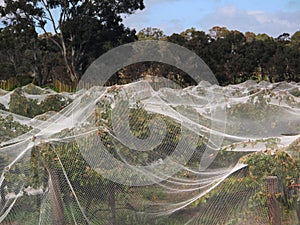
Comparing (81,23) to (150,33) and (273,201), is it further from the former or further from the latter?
(273,201)

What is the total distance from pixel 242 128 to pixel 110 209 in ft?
5.90

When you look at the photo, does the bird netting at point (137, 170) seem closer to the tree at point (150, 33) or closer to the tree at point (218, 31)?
the tree at point (218, 31)

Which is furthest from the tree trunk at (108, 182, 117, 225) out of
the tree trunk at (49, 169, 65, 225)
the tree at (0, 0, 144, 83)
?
the tree at (0, 0, 144, 83)

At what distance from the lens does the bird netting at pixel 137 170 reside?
3.22 meters

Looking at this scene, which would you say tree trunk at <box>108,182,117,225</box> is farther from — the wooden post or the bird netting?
the wooden post

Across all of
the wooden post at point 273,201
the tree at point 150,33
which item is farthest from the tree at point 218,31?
the wooden post at point 273,201

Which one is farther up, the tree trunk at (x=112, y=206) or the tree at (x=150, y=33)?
the tree at (x=150, y=33)

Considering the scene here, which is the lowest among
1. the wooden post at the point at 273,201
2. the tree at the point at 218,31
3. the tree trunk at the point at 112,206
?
the tree trunk at the point at 112,206

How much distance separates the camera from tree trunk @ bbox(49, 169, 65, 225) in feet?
11.6

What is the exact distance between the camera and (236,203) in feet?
10.6

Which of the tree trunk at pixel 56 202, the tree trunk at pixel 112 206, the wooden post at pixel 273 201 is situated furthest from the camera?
the tree trunk at pixel 112 206

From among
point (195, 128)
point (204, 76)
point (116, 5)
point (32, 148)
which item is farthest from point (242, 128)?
point (116, 5)

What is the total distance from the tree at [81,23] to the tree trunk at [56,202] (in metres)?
18.5

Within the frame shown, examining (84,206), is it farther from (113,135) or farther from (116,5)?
(116,5)
